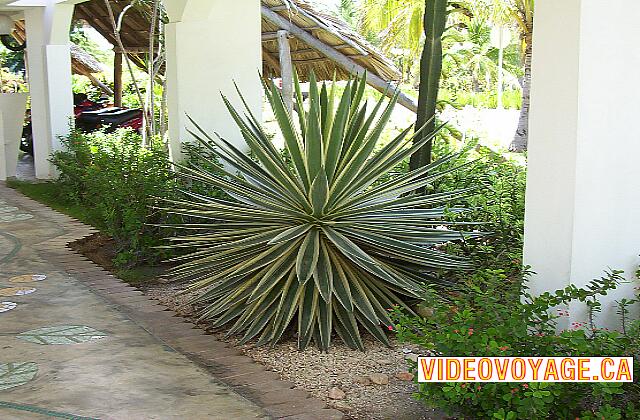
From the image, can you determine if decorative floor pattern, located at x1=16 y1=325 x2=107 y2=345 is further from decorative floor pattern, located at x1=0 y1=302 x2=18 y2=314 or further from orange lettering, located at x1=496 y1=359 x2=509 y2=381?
orange lettering, located at x1=496 y1=359 x2=509 y2=381

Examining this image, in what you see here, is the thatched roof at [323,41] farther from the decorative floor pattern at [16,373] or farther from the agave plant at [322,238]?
the decorative floor pattern at [16,373]

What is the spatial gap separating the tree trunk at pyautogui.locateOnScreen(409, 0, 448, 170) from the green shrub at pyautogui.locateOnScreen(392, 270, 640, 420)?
6.39 feet

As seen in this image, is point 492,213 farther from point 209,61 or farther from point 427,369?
point 209,61

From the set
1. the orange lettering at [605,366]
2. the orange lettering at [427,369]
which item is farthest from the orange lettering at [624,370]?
the orange lettering at [427,369]

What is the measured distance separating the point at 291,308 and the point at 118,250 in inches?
114

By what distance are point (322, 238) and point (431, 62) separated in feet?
4.67

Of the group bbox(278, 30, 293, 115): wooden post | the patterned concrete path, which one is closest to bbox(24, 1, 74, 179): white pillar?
bbox(278, 30, 293, 115): wooden post

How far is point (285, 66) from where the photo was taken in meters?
9.74

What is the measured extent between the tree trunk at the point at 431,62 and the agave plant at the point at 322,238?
15.1 inches

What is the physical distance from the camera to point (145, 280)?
6270mm

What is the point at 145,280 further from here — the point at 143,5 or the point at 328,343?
the point at 143,5

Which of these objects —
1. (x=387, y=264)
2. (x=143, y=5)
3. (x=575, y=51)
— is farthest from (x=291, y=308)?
(x=143, y=5)

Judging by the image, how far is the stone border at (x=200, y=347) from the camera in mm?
3742

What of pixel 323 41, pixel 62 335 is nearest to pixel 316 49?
pixel 323 41
